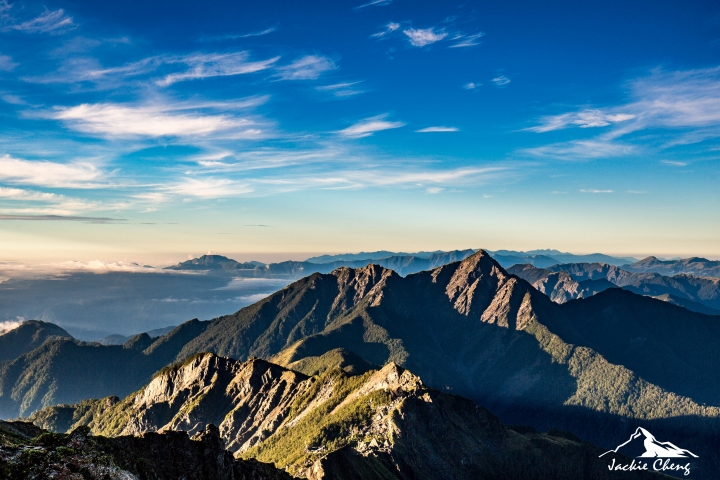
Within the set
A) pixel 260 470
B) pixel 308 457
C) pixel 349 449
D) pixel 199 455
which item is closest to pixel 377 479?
pixel 349 449

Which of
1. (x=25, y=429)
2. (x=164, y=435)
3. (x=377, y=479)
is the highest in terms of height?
(x=164, y=435)

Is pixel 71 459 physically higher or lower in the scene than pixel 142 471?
higher

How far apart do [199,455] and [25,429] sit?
73.3 m

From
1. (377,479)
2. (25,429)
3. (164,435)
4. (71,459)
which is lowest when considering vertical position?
(377,479)

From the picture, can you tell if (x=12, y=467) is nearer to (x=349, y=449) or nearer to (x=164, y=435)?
(x=164, y=435)

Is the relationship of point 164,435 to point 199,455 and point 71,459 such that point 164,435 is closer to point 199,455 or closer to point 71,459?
point 199,455

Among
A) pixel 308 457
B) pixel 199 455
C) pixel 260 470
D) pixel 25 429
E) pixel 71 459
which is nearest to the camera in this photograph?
pixel 71 459

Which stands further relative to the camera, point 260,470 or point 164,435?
point 260,470

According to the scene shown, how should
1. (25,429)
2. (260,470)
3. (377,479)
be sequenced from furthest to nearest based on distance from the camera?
(377,479) < (25,429) < (260,470)

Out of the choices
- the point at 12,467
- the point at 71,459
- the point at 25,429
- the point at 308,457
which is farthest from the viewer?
the point at 308,457

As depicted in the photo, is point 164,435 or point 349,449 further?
point 349,449

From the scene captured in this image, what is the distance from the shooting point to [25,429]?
5945 inches

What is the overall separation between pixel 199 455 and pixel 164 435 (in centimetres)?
973

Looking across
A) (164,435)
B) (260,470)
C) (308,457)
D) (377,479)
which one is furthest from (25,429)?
(377,479)
